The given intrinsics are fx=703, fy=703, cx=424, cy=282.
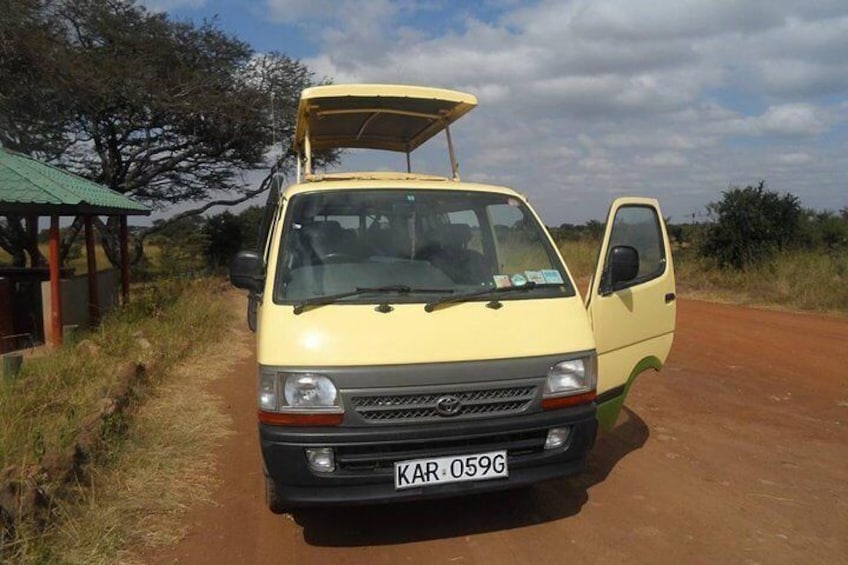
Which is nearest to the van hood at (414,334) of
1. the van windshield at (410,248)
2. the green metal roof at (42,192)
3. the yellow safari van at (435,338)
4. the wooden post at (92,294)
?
the yellow safari van at (435,338)

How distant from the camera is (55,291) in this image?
9.82m

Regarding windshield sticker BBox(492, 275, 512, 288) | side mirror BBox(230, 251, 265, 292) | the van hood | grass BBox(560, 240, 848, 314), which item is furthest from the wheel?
grass BBox(560, 240, 848, 314)

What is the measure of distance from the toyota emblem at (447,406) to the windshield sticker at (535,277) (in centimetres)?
97

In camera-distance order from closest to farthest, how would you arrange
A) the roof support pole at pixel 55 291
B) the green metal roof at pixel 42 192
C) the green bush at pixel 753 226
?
1. the green metal roof at pixel 42 192
2. the roof support pole at pixel 55 291
3. the green bush at pixel 753 226

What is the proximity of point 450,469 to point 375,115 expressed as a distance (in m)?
3.66

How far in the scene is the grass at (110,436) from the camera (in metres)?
3.64

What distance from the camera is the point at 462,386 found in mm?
3436

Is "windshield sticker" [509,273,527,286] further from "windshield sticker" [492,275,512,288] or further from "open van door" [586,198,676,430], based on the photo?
"open van door" [586,198,676,430]

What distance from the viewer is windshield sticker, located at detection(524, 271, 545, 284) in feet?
13.3

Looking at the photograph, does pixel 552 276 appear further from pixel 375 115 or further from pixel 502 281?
pixel 375 115

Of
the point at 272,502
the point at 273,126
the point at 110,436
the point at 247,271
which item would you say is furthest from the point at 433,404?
the point at 273,126

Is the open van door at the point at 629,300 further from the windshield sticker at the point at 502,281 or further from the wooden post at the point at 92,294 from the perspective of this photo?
the wooden post at the point at 92,294

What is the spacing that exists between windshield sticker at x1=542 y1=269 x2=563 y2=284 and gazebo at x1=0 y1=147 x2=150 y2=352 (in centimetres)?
760

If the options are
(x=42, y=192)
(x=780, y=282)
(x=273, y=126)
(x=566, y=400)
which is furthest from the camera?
(x=273, y=126)
